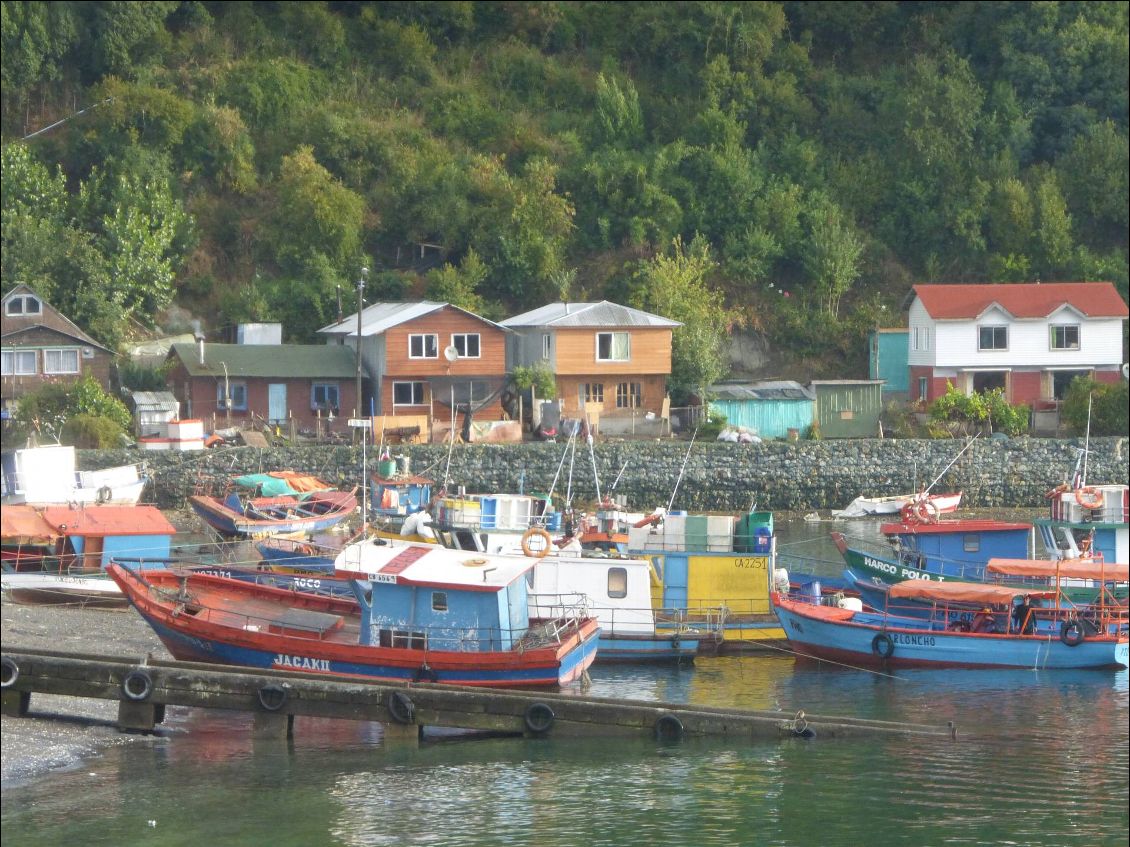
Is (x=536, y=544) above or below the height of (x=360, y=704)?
above

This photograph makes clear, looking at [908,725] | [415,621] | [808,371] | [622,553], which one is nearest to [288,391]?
[808,371]

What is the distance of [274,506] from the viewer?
38.7 meters

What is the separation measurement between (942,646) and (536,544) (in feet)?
23.3

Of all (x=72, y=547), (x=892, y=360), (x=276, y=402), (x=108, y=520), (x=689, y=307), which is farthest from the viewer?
(x=892, y=360)

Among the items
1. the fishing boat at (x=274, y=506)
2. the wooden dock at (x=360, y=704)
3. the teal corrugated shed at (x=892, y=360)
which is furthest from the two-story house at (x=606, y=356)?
the wooden dock at (x=360, y=704)

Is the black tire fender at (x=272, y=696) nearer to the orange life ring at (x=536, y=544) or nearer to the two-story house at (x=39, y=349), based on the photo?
the orange life ring at (x=536, y=544)

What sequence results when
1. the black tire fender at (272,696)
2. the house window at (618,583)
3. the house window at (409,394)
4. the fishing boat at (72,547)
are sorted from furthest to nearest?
1. the house window at (409,394)
2. the fishing boat at (72,547)
3. the house window at (618,583)
4. the black tire fender at (272,696)

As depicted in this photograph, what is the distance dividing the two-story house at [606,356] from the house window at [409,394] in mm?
3959

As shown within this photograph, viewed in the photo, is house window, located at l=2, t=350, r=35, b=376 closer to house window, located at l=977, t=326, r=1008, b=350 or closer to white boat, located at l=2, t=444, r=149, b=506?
white boat, located at l=2, t=444, r=149, b=506

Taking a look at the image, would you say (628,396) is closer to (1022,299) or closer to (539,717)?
(1022,299)

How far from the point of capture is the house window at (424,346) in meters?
50.0

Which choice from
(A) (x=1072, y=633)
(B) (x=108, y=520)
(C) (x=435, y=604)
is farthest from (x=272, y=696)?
(A) (x=1072, y=633)

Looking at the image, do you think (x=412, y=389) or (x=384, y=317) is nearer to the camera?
(x=412, y=389)

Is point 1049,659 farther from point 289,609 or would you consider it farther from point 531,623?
point 289,609
